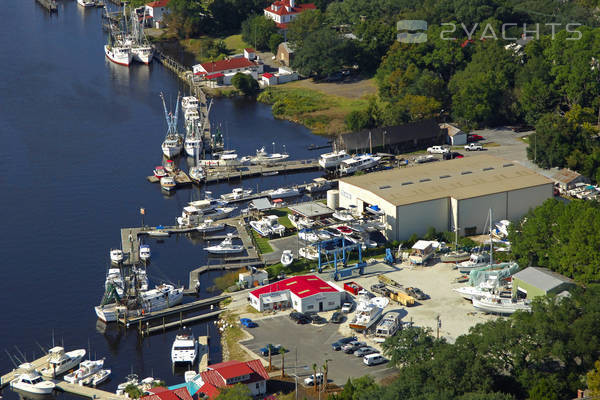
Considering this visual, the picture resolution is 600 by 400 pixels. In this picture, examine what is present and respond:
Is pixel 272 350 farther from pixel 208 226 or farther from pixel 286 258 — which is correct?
pixel 208 226

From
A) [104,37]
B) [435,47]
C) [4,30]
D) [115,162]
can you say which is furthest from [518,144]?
[4,30]

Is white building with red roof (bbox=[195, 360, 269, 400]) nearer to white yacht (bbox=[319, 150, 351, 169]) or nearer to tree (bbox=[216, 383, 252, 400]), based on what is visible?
tree (bbox=[216, 383, 252, 400])

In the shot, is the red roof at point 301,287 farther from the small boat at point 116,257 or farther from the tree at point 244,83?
the tree at point 244,83

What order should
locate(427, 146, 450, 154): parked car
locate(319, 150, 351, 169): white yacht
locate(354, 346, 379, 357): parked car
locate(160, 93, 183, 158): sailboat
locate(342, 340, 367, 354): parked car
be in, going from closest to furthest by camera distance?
locate(354, 346, 379, 357): parked car → locate(342, 340, 367, 354): parked car → locate(319, 150, 351, 169): white yacht → locate(427, 146, 450, 154): parked car → locate(160, 93, 183, 158): sailboat

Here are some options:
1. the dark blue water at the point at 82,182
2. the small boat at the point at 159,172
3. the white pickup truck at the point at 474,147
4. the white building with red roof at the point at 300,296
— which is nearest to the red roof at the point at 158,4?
the dark blue water at the point at 82,182

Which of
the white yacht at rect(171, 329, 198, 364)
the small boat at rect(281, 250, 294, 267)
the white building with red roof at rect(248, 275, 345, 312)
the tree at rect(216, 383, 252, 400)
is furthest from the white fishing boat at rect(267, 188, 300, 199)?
the tree at rect(216, 383, 252, 400)

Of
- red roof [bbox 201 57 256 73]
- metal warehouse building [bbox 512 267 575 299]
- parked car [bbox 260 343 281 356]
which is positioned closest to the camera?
parked car [bbox 260 343 281 356]
